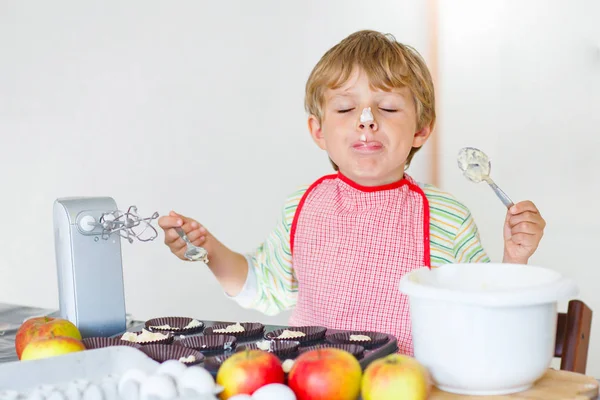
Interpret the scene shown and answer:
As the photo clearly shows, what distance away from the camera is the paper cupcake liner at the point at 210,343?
1.32 meters

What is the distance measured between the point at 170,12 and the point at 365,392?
2.70 metres

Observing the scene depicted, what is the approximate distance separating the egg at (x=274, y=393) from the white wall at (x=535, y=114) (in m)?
2.93

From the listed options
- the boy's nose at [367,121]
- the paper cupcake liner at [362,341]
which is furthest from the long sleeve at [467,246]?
the paper cupcake liner at [362,341]

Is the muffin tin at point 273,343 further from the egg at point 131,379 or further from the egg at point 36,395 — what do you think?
the egg at point 36,395

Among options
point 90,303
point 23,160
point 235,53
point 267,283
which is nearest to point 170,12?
point 235,53

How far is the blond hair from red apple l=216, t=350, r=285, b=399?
87 cm

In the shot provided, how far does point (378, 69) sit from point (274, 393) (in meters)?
0.96

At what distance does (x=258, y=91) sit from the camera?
3.69 m

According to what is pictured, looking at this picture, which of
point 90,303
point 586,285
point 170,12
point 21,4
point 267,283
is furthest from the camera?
point 586,285

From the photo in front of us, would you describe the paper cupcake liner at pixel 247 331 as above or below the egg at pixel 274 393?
below

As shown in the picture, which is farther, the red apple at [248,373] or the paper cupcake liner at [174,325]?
the paper cupcake liner at [174,325]

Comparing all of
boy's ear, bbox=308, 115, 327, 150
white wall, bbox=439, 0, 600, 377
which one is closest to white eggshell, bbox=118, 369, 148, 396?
boy's ear, bbox=308, 115, 327, 150

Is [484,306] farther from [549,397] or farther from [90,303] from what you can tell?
[90,303]

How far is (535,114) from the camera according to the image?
12.8 ft
